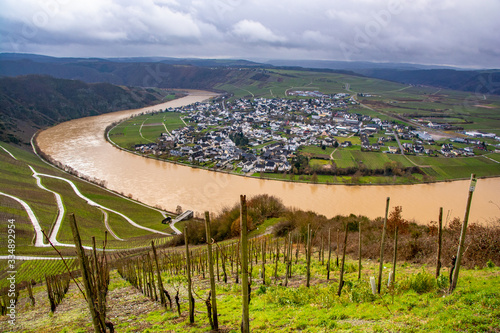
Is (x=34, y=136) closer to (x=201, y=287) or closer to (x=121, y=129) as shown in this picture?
(x=121, y=129)

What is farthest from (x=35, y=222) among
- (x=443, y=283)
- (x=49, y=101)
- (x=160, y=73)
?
(x=160, y=73)

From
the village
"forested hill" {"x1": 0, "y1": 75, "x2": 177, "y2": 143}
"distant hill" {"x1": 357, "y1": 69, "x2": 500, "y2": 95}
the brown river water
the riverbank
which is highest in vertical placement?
"distant hill" {"x1": 357, "y1": 69, "x2": 500, "y2": 95}

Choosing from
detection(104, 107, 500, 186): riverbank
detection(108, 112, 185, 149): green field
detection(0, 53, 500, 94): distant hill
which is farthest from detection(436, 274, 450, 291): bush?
detection(0, 53, 500, 94): distant hill

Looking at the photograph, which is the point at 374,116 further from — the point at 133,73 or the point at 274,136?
the point at 133,73

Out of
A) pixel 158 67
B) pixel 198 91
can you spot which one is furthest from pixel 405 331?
pixel 158 67

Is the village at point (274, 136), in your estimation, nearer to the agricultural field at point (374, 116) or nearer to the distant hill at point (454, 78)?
the agricultural field at point (374, 116)

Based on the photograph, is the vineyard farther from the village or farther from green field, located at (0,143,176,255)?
the village
